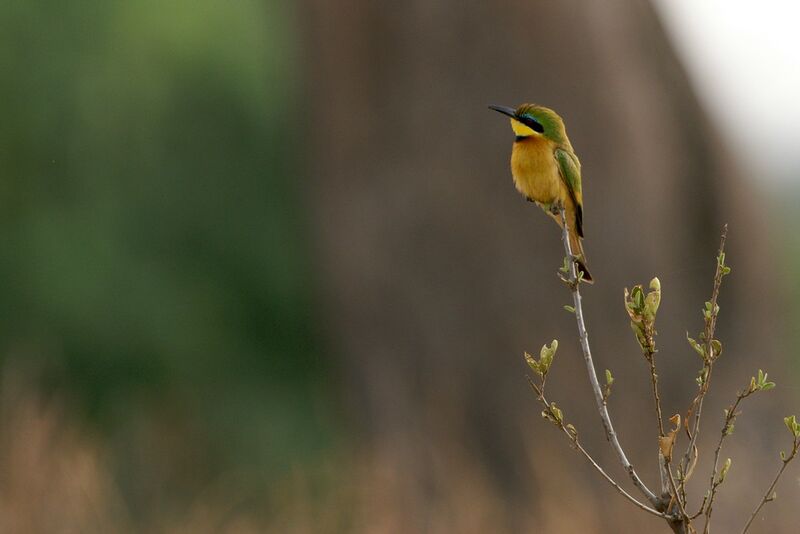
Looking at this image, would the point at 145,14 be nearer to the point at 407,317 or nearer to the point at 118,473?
the point at 118,473

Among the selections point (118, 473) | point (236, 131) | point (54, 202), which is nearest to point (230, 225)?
point (236, 131)

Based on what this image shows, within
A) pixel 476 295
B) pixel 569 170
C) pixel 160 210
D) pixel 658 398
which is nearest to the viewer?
pixel 658 398

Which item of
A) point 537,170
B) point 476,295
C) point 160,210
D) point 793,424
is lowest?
point 160,210

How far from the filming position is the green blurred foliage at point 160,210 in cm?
1072

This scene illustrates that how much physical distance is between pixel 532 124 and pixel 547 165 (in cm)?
7

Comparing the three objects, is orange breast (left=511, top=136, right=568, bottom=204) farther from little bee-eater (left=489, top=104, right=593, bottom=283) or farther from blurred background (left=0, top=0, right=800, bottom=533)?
blurred background (left=0, top=0, right=800, bottom=533)

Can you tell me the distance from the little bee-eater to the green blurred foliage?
894cm

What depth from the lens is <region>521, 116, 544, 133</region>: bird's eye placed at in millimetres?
926

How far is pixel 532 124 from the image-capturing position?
0.94 meters

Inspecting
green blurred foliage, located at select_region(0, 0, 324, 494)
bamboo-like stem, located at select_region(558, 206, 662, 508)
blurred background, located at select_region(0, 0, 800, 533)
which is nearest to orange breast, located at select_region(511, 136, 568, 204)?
bamboo-like stem, located at select_region(558, 206, 662, 508)

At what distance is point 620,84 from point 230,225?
775 cm

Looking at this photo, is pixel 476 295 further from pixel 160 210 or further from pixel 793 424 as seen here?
pixel 160 210

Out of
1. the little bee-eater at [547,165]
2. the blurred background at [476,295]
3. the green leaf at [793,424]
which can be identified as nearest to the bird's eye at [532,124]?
the little bee-eater at [547,165]

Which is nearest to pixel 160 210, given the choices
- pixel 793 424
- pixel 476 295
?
pixel 476 295
